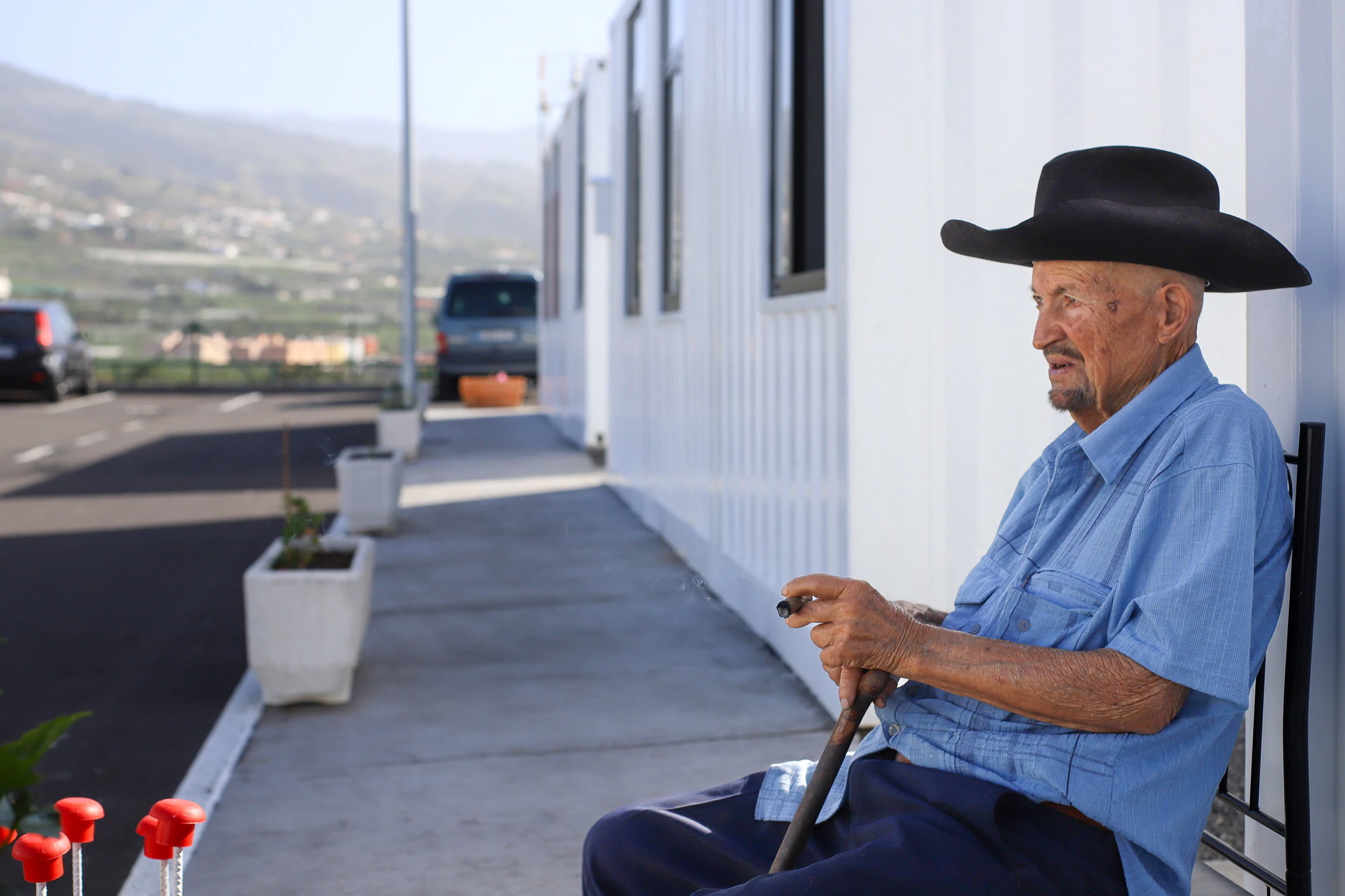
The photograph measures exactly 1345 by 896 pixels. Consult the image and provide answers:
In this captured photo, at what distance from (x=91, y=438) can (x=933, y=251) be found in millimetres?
15384

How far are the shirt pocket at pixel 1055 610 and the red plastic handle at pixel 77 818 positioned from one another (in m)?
1.39

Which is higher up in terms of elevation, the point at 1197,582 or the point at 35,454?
the point at 1197,582

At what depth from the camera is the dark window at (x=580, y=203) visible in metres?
13.9

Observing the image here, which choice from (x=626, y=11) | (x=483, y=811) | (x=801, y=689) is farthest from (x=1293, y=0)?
(x=626, y=11)

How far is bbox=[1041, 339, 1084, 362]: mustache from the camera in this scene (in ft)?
6.77

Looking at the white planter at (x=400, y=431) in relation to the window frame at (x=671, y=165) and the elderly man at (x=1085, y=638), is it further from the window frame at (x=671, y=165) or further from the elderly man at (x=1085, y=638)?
the elderly man at (x=1085, y=638)

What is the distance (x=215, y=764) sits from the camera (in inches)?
166

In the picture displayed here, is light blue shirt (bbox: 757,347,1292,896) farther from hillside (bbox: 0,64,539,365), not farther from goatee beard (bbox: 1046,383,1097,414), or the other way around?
hillside (bbox: 0,64,539,365)

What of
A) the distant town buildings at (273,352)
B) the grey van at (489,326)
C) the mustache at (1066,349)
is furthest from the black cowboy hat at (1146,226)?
the distant town buildings at (273,352)

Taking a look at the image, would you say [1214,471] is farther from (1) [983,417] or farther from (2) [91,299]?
(2) [91,299]

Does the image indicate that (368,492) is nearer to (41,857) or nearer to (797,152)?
(797,152)

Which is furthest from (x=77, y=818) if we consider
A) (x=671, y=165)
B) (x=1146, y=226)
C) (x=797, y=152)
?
(x=671, y=165)

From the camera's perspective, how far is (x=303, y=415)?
72.4 feet

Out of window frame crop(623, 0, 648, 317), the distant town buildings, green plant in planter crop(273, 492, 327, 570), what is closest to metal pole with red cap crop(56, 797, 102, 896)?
green plant in planter crop(273, 492, 327, 570)
